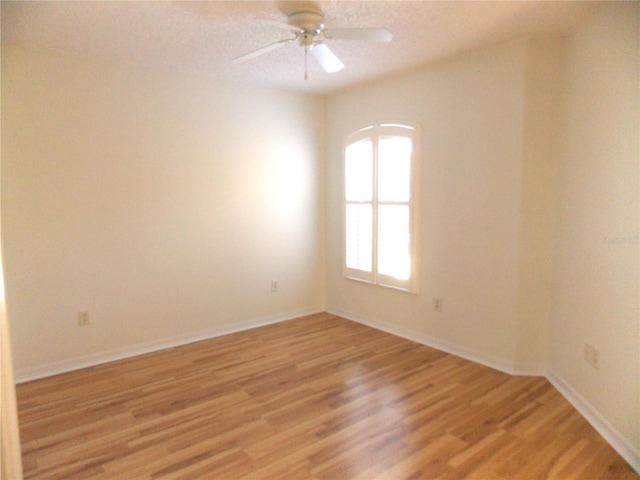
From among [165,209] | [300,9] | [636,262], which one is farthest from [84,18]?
[636,262]

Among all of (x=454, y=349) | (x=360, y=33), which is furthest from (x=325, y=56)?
(x=454, y=349)

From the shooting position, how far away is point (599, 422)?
8.13 ft

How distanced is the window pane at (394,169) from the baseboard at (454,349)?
1288 mm

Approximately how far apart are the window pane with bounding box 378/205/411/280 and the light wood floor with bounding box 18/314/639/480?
2.64 feet

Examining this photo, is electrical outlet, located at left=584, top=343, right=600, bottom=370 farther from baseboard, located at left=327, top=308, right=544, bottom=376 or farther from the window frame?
the window frame

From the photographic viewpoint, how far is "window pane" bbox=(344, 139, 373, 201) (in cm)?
429

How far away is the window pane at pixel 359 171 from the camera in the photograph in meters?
4.29

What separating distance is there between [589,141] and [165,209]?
3.33 metres

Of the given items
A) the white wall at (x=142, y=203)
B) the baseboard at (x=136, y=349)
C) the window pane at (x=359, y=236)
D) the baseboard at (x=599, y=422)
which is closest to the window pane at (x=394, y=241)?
the window pane at (x=359, y=236)

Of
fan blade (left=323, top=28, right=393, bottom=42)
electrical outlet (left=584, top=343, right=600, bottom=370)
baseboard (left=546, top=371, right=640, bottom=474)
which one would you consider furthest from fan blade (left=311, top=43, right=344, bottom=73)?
baseboard (left=546, top=371, right=640, bottom=474)

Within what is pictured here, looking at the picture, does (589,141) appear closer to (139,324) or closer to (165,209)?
(165,209)

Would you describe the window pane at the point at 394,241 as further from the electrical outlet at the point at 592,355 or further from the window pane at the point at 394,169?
the electrical outlet at the point at 592,355

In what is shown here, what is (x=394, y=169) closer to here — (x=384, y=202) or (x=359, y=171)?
(x=384, y=202)

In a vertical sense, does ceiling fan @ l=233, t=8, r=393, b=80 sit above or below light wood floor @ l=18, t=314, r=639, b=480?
above
